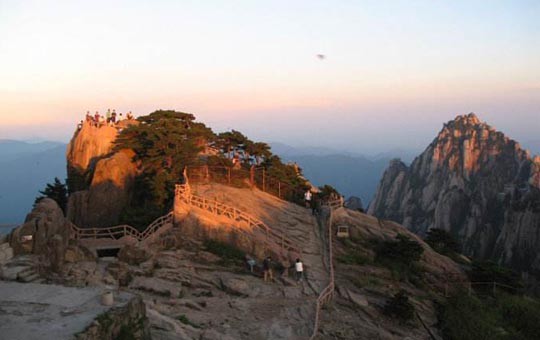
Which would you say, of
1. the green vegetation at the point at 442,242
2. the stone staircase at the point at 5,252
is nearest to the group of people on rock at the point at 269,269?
the stone staircase at the point at 5,252

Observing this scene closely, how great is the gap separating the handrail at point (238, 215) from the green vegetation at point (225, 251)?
216 cm

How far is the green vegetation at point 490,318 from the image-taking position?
72.6 feet

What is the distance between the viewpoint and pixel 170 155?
37.8 metres

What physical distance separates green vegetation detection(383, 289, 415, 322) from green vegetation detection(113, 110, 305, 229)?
55.1ft

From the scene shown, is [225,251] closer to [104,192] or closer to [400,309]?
[400,309]

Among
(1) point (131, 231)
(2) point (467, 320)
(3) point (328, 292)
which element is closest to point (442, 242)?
(2) point (467, 320)

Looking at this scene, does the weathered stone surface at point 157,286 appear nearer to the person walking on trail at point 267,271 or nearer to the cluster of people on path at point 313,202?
the person walking on trail at point 267,271

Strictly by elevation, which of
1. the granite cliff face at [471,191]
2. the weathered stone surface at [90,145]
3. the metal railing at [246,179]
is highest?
the weathered stone surface at [90,145]

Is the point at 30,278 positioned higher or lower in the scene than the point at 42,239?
lower

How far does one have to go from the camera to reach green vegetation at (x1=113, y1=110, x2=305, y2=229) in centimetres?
3409

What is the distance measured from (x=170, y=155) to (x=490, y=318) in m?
25.2

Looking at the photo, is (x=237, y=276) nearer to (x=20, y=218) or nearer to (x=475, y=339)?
(x=475, y=339)

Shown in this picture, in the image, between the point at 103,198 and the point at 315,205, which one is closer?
the point at 315,205

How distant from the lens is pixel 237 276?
2353 cm
